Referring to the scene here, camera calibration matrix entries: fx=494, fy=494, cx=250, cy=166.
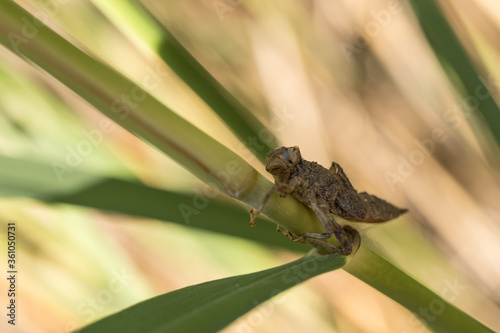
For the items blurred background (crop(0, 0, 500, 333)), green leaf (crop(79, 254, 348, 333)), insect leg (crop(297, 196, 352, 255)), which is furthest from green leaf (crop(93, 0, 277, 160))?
green leaf (crop(79, 254, 348, 333))

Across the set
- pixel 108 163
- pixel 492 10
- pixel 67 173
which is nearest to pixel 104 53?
pixel 108 163

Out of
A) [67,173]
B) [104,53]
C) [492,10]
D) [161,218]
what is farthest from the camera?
[492,10]

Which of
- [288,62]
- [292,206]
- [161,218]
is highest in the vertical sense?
[288,62]

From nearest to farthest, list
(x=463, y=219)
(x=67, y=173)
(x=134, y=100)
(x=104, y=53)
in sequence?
(x=134, y=100) < (x=67, y=173) < (x=104, y=53) < (x=463, y=219)

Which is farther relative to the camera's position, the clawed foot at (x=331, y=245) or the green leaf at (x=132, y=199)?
the green leaf at (x=132, y=199)

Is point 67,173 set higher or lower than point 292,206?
higher

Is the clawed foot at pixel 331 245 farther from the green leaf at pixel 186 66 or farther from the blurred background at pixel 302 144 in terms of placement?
the blurred background at pixel 302 144

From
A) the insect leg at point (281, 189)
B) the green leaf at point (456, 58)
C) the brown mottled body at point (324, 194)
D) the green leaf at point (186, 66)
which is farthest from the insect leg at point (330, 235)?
the green leaf at point (456, 58)

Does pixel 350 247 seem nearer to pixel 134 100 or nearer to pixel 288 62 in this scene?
pixel 134 100

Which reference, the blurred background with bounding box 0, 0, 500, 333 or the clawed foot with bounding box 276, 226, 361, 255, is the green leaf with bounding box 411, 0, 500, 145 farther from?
the clawed foot with bounding box 276, 226, 361, 255
